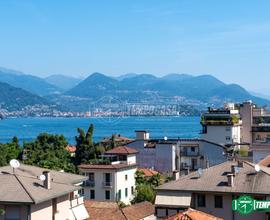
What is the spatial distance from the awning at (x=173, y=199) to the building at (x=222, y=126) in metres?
42.9

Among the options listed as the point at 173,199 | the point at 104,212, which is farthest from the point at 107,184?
the point at 173,199

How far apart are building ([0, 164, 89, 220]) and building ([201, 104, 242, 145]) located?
44.0m

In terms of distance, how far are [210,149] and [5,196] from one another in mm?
40640

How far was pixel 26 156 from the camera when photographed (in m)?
63.8

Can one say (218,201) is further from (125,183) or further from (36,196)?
(125,183)

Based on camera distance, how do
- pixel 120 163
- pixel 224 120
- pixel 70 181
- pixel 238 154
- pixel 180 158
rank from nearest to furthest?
pixel 70 181, pixel 120 163, pixel 238 154, pixel 180 158, pixel 224 120

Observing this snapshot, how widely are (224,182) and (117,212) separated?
36.1 feet

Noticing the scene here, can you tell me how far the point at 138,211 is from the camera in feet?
129

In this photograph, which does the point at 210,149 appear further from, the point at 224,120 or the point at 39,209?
the point at 39,209

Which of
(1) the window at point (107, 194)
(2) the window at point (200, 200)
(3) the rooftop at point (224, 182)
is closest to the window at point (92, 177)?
(1) the window at point (107, 194)

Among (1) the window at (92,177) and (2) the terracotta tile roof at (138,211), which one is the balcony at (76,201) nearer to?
(2) the terracotta tile roof at (138,211)

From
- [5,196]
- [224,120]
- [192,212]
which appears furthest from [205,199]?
[224,120]

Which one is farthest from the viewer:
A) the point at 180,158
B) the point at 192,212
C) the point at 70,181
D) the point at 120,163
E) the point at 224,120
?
the point at 224,120

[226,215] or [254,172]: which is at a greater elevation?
[254,172]
